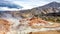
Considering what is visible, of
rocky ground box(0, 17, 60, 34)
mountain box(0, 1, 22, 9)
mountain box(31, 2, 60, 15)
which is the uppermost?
mountain box(0, 1, 22, 9)

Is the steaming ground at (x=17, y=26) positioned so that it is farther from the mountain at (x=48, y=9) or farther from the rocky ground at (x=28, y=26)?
the mountain at (x=48, y=9)

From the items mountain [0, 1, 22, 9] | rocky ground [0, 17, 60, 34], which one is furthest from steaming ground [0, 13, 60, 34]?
mountain [0, 1, 22, 9]

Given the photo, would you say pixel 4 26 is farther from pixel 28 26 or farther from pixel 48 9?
pixel 48 9

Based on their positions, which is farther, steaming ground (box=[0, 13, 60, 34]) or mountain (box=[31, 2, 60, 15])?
mountain (box=[31, 2, 60, 15])

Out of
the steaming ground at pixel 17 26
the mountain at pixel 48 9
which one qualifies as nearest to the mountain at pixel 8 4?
the steaming ground at pixel 17 26

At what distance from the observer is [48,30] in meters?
1.62

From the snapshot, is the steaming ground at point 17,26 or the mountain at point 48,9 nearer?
the steaming ground at point 17,26

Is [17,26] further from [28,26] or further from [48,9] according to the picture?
[48,9]

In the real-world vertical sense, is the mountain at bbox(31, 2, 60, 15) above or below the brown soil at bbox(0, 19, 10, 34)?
above

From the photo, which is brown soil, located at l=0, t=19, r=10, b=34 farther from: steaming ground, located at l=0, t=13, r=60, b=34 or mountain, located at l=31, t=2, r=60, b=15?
mountain, located at l=31, t=2, r=60, b=15

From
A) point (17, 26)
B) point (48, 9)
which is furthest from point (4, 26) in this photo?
point (48, 9)

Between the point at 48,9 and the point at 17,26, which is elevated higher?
the point at 48,9

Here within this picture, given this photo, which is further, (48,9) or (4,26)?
(48,9)

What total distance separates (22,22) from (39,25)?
229 millimetres
